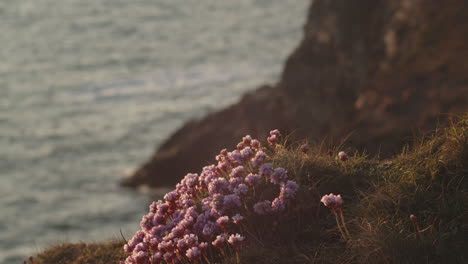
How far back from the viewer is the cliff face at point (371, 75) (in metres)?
23.8

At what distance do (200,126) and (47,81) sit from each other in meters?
46.8

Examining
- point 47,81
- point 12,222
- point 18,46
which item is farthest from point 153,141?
point 18,46

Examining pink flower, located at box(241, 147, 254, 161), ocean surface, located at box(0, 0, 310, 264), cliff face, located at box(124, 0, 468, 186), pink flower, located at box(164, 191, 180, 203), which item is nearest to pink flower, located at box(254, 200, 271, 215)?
pink flower, located at box(241, 147, 254, 161)

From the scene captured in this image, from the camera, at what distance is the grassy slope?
7441 millimetres

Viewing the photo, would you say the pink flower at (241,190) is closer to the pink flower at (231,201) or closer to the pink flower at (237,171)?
the pink flower at (231,201)

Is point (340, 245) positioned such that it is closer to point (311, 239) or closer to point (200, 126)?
point (311, 239)

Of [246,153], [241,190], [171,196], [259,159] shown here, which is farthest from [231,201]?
[171,196]

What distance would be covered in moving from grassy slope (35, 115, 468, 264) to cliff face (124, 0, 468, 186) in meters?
12.6

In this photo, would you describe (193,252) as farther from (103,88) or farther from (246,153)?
(103,88)

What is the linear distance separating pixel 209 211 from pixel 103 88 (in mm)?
70486

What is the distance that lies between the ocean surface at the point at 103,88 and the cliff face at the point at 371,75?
11.8 metres

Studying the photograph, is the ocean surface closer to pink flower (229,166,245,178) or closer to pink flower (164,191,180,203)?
pink flower (164,191,180,203)

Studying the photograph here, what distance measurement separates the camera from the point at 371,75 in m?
28.6

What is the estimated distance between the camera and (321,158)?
9266 mm
